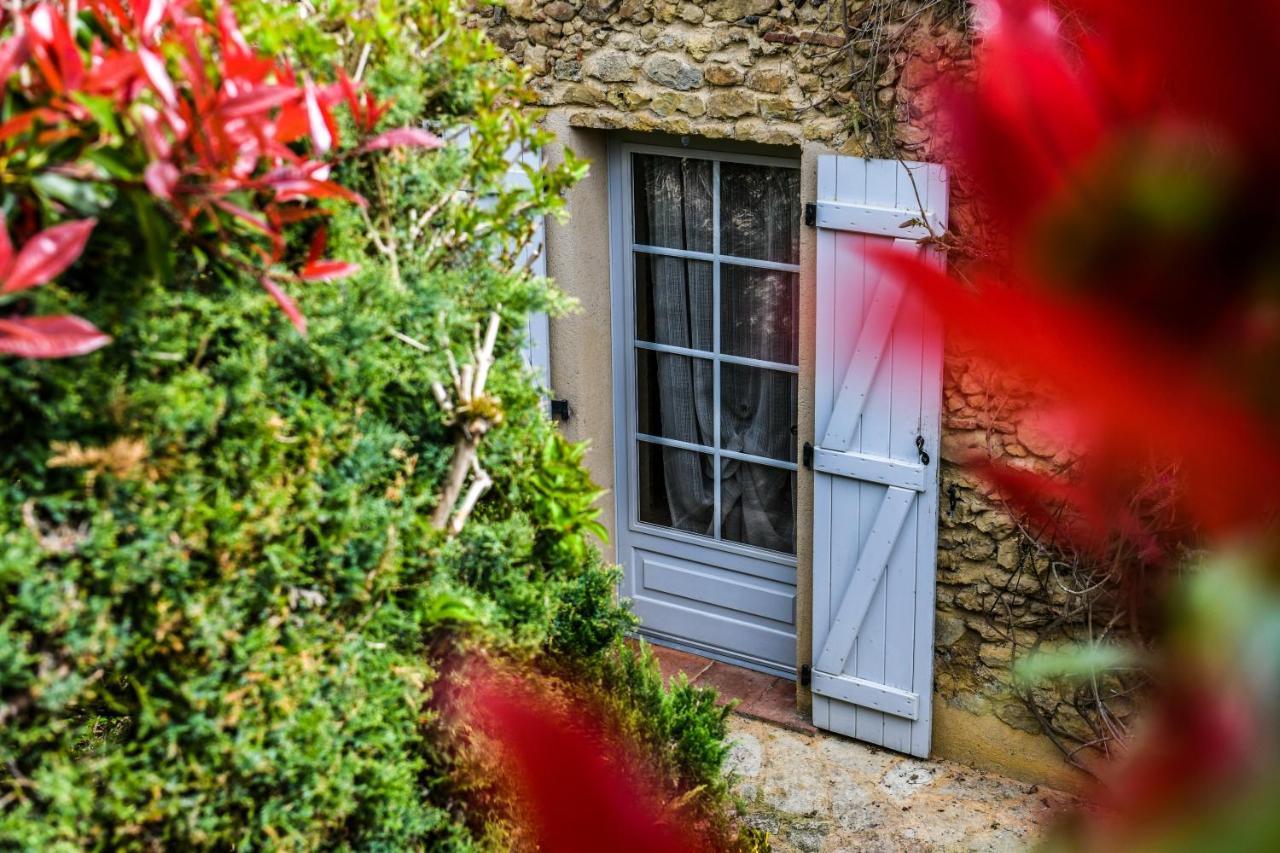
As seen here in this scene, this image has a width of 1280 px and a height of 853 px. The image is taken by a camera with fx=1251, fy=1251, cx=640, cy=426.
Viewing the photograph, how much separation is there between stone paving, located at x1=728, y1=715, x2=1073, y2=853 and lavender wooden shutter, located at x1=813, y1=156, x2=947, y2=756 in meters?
0.14

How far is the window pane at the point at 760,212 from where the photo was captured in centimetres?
509

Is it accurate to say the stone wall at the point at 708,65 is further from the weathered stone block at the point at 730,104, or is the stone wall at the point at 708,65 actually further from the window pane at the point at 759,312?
the window pane at the point at 759,312

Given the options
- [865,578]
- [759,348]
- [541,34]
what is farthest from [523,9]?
[865,578]

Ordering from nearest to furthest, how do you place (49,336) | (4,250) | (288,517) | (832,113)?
(4,250) → (49,336) → (288,517) → (832,113)

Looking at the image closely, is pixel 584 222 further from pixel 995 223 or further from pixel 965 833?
pixel 995 223

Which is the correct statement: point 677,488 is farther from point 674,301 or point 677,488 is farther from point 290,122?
point 290,122

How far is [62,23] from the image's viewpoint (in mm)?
1284

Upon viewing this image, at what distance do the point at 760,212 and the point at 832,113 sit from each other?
669 millimetres

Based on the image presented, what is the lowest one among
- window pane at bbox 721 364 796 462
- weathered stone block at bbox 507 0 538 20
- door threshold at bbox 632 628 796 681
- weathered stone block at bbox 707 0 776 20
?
door threshold at bbox 632 628 796 681

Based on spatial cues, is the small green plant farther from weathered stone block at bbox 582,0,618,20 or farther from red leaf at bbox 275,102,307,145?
weathered stone block at bbox 582,0,618,20

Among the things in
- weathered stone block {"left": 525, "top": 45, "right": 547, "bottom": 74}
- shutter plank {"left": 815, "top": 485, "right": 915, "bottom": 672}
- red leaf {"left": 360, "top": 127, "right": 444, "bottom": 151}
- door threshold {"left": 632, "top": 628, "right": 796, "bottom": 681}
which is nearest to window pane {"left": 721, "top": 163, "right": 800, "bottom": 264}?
weathered stone block {"left": 525, "top": 45, "right": 547, "bottom": 74}

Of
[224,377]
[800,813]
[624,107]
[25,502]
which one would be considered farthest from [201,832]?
[624,107]

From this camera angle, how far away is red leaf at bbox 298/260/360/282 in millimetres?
1671

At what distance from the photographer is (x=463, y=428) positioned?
2.11 m
